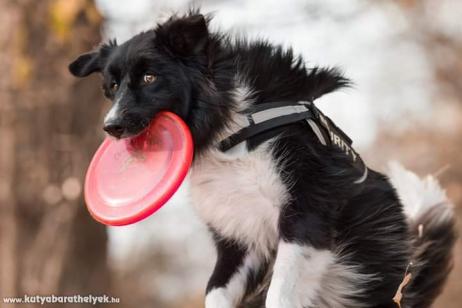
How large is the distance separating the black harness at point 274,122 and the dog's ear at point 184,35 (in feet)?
1.21

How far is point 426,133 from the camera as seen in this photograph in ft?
46.9

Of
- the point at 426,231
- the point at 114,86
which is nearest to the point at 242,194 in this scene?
the point at 114,86

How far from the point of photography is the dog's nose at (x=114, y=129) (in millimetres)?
3131

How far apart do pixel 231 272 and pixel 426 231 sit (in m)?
1.21

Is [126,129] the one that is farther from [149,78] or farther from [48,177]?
[48,177]

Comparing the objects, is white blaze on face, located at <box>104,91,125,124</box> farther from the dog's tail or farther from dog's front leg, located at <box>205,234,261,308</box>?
the dog's tail

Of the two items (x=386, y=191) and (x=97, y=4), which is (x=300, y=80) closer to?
(x=386, y=191)

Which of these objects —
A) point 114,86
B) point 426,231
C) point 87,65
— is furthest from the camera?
point 426,231

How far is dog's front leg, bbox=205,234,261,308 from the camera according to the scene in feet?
11.9

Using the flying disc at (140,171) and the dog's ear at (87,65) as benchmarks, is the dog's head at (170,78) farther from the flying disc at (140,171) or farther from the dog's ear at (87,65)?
the dog's ear at (87,65)

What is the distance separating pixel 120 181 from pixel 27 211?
3.99 m

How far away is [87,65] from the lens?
3.63m

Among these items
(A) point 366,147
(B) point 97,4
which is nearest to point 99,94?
(B) point 97,4

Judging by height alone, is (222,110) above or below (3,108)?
below
